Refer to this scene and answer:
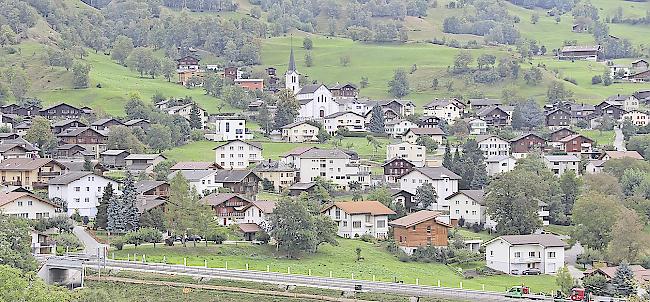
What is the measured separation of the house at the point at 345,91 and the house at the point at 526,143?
79.4 feet

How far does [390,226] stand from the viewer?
54250 mm

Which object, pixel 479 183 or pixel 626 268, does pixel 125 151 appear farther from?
pixel 626 268

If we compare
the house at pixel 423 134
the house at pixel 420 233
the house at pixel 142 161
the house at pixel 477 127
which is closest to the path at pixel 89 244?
the house at pixel 420 233

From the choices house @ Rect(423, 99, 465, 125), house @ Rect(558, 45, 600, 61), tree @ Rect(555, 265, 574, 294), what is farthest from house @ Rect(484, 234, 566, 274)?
house @ Rect(558, 45, 600, 61)

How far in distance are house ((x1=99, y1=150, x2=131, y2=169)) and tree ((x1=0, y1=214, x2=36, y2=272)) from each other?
69.3 feet

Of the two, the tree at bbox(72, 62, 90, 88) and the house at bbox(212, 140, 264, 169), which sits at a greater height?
the tree at bbox(72, 62, 90, 88)

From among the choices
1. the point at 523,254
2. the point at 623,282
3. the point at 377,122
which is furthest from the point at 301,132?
the point at 623,282

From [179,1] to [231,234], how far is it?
96543 millimetres

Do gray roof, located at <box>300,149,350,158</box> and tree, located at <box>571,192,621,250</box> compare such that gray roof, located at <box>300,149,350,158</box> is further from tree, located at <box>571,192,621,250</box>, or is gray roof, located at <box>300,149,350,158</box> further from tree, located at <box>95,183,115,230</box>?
tree, located at <box>95,183,115,230</box>

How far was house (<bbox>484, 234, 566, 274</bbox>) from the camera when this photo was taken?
49.5 m

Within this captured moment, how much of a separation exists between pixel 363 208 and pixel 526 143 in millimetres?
26753

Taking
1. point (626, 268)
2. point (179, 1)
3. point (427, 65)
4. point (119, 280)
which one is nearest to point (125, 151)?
point (119, 280)

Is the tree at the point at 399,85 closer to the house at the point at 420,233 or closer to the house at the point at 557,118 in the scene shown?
the house at the point at 557,118

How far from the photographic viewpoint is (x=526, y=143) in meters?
78.3
